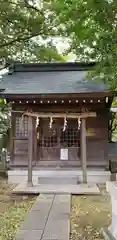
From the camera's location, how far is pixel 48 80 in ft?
41.9

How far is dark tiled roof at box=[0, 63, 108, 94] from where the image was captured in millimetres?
10781

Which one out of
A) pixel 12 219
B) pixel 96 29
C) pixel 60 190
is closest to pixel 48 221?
pixel 12 219

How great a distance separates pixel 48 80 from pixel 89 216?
7114 mm

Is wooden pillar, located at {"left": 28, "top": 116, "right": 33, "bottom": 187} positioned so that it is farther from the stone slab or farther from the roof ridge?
the roof ridge

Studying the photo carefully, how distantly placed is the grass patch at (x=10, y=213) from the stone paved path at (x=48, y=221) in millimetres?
165

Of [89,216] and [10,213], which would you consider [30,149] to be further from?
[89,216]

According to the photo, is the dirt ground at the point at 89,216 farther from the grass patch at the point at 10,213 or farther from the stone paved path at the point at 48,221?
the grass patch at the point at 10,213

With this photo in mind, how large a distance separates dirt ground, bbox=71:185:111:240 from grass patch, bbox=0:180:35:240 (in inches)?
40.4

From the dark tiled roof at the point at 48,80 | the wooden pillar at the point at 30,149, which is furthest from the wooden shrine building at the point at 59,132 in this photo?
the wooden pillar at the point at 30,149

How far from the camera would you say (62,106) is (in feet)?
38.8

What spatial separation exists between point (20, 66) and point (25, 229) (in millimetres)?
10109

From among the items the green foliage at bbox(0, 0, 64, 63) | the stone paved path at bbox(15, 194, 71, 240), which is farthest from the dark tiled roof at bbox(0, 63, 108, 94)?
the stone paved path at bbox(15, 194, 71, 240)

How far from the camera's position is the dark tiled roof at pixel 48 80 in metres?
10.8

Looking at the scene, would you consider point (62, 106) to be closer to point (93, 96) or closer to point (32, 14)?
point (93, 96)
